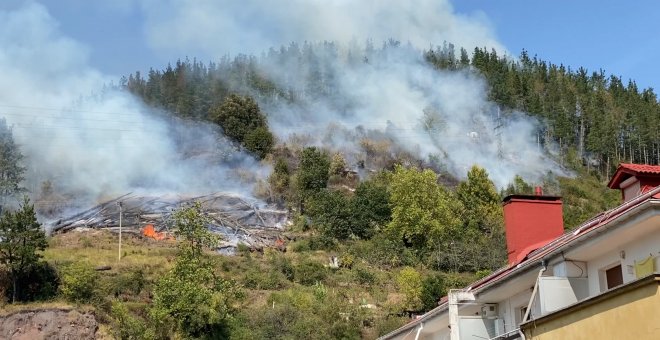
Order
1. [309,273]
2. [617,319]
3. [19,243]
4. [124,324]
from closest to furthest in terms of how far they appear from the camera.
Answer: [617,319]
[124,324]
[19,243]
[309,273]

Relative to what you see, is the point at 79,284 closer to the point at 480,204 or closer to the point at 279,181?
the point at 279,181

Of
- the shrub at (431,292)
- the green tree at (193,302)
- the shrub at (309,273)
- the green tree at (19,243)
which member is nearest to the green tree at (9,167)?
the green tree at (19,243)

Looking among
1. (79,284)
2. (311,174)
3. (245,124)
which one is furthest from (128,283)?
(245,124)

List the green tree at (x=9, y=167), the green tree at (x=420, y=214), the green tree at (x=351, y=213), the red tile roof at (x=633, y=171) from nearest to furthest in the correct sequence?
the red tile roof at (x=633, y=171) → the green tree at (x=420, y=214) → the green tree at (x=351, y=213) → the green tree at (x=9, y=167)

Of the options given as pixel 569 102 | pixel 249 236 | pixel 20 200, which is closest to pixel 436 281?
pixel 249 236

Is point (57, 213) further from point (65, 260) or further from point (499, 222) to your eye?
point (499, 222)

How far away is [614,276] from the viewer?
14852mm

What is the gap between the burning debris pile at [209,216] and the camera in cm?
7606

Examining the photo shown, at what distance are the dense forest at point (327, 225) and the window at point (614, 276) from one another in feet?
107

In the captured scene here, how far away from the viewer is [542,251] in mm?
17078

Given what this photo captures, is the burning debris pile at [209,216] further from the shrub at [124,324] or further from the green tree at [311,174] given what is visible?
the shrub at [124,324]

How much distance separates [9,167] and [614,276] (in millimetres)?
82760

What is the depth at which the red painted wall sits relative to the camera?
20578mm

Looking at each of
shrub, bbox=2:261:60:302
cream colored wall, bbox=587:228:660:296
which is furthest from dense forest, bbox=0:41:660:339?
cream colored wall, bbox=587:228:660:296
